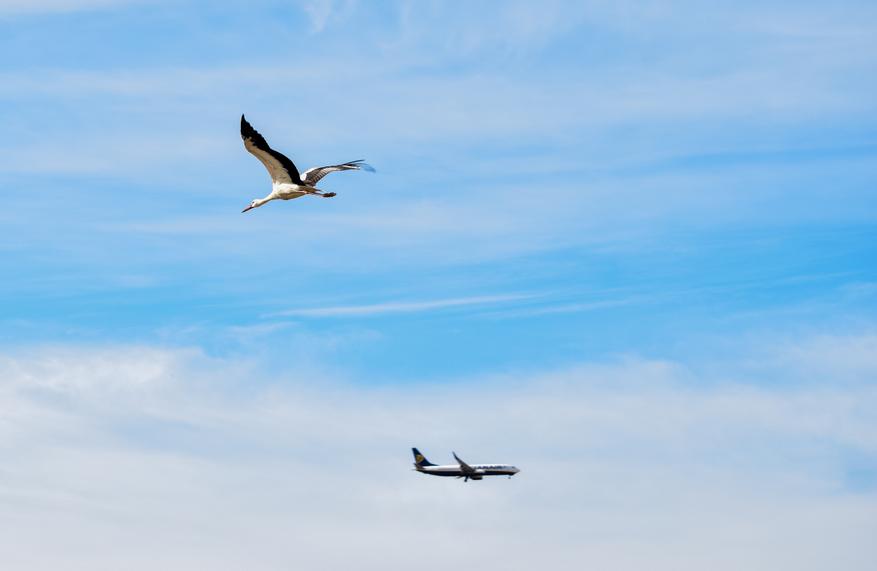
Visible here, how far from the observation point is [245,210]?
14250 centimetres

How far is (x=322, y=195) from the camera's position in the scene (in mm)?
127500

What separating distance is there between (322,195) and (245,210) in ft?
57.4

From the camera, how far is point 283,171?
130m

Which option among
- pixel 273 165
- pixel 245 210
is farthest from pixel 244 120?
pixel 245 210

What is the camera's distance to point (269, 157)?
12825 cm

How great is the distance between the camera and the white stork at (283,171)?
126 m

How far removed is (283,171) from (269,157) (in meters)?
2.52

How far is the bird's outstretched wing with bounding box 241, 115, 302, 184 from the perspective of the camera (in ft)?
412

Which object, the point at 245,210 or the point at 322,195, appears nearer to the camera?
the point at 322,195

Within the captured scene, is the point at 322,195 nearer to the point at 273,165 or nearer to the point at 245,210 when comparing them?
the point at 273,165

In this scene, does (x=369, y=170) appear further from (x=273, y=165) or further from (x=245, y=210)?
(x=245, y=210)

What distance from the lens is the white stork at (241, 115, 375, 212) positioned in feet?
413

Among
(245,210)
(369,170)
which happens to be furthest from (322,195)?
(245,210)

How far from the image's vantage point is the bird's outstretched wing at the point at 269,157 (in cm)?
12544
